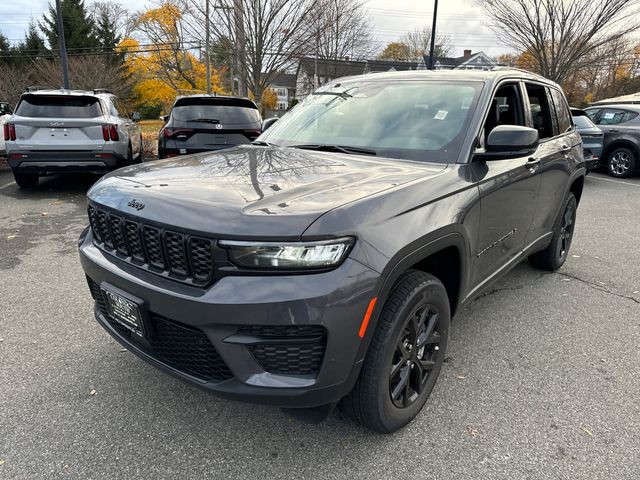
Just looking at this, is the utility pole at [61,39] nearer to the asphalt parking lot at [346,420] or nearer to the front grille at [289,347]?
the asphalt parking lot at [346,420]

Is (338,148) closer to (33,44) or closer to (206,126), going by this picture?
(206,126)

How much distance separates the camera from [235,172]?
2.44 m

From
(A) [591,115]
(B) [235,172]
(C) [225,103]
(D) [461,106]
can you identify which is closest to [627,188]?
(A) [591,115]

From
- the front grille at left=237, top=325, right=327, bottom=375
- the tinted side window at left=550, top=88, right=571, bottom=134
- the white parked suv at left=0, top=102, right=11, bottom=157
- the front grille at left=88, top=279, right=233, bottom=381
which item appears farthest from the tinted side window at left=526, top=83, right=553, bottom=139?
the white parked suv at left=0, top=102, right=11, bottom=157

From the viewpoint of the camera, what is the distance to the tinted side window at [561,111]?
4.21 m

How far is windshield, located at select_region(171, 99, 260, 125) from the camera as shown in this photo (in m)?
7.62

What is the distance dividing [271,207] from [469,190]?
1.22m

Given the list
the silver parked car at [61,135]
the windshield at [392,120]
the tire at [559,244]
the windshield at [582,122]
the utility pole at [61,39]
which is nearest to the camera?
the windshield at [392,120]

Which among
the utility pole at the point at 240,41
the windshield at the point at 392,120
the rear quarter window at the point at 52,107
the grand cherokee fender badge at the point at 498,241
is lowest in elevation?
the grand cherokee fender badge at the point at 498,241

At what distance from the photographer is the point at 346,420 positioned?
96.2 inches

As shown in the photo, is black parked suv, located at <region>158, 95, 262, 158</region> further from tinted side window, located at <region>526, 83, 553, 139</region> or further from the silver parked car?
tinted side window, located at <region>526, 83, 553, 139</region>

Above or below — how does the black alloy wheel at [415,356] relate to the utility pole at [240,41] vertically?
below

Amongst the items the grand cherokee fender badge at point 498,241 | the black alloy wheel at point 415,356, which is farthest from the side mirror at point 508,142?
the black alloy wheel at point 415,356

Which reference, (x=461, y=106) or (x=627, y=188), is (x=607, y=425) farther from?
(x=627, y=188)
